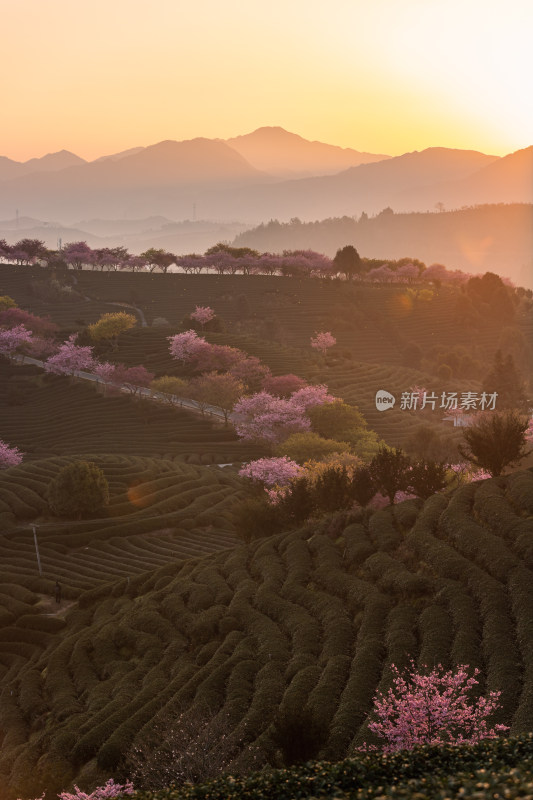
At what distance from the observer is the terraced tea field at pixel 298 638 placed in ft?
93.1

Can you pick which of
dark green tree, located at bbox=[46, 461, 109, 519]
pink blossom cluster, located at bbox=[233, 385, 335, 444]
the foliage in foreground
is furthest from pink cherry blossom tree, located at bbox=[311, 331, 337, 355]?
the foliage in foreground

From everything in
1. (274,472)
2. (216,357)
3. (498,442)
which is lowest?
(274,472)

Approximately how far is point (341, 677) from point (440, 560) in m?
8.07

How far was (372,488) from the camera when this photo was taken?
50281mm

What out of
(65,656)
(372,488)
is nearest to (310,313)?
(372,488)

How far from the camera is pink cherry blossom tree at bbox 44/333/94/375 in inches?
4764

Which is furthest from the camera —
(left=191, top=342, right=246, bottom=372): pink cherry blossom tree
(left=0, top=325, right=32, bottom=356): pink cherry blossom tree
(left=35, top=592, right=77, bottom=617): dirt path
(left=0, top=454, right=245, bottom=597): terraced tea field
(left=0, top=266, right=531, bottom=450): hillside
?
(left=0, top=325, right=32, bottom=356): pink cherry blossom tree

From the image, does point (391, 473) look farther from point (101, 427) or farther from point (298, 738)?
point (101, 427)

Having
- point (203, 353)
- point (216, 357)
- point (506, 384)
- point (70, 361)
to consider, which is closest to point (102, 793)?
point (216, 357)

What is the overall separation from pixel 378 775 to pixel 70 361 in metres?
113

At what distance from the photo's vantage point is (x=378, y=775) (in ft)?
49.5

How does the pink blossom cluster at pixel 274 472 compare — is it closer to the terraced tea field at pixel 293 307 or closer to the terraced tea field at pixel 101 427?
the terraced tea field at pixel 101 427

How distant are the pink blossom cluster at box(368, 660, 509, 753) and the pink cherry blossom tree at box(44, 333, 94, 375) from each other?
339ft

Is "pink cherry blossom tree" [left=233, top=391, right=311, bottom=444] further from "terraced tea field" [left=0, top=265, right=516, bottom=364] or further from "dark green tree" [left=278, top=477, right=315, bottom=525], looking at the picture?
"terraced tea field" [left=0, top=265, right=516, bottom=364]
